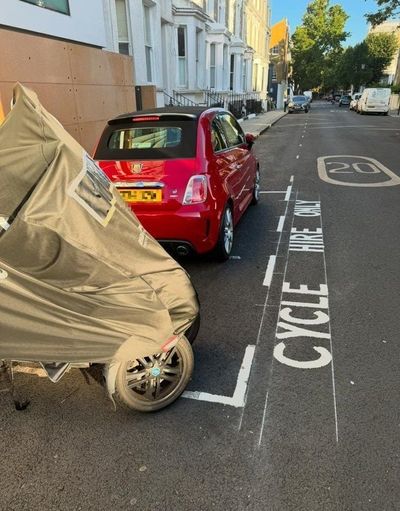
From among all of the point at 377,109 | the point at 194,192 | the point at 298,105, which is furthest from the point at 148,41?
the point at 298,105

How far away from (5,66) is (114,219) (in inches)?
226

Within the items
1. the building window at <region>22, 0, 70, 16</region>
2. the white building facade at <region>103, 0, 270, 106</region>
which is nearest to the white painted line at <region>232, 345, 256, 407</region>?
the building window at <region>22, 0, 70, 16</region>

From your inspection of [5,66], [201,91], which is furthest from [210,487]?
[201,91]

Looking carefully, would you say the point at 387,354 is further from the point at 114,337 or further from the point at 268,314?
the point at 114,337

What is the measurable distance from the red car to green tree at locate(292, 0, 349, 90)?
8492 centimetres

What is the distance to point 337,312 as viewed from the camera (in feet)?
12.7

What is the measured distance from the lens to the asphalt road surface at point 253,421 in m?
2.14

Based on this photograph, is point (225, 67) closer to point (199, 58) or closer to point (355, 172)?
point (199, 58)

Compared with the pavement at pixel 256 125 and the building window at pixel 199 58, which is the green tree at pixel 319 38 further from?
the building window at pixel 199 58

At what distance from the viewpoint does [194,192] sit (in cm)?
437

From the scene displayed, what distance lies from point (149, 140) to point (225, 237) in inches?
58.6

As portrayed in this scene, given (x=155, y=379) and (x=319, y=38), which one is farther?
(x=319, y=38)

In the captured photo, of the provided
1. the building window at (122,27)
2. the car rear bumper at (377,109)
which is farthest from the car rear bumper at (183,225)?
the car rear bumper at (377,109)

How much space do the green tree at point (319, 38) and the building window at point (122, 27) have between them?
76.6 meters
